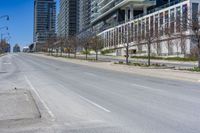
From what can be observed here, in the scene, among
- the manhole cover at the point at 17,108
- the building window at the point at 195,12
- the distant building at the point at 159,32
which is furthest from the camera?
the distant building at the point at 159,32

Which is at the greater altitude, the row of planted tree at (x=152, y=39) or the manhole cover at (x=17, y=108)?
the row of planted tree at (x=152, y=39)

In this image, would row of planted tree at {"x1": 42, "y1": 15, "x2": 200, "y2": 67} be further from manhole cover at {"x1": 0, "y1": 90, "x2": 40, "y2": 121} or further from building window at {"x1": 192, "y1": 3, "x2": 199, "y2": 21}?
manhole cover at {"x1": 0, "y1": 90, "x2": 40, "y2": 121}

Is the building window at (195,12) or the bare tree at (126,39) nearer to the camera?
the building window at (195,12)

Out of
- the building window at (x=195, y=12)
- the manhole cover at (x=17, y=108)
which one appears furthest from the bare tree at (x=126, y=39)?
the manhole cover at (x=17, y=108)

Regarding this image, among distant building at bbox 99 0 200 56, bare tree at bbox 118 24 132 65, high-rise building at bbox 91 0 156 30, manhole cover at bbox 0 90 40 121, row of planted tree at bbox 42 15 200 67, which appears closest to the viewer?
manhole cover at bbox 0 90 40 121

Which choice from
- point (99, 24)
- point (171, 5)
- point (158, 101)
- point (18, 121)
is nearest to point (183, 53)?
point (171, 5)

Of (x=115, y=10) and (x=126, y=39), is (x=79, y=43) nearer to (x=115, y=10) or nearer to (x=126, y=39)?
(x=115, y=10)

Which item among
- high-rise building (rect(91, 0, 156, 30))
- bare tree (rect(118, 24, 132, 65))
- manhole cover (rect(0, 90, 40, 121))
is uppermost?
high-rise building (rect(91, 0, 156, 30))

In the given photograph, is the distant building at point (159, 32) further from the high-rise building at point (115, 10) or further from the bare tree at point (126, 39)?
the high-rise building at point (115, 10)

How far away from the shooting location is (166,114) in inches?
452

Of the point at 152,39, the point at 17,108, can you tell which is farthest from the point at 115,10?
the point at 17,108

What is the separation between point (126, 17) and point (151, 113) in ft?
380

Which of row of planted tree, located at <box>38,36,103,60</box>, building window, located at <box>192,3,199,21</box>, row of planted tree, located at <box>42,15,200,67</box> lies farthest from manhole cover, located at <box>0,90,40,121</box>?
row of planted tree, located at <box>38,36,103,60</box>

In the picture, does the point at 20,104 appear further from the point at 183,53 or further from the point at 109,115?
the point at 183,53
